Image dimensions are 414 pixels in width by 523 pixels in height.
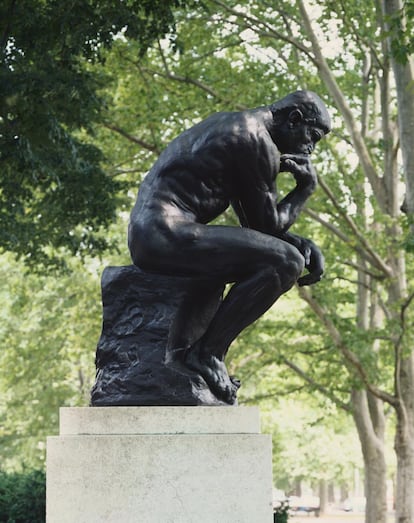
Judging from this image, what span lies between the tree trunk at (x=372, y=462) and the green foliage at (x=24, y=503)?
35.6ft

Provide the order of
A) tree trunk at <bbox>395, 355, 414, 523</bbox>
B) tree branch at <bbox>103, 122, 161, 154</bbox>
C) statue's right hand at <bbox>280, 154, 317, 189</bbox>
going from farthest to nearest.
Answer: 1. tree branch at <bbox>103, 122, 161, 154</bbox>
2. tree trunk at <bbox>395, 355, 414, 523</bbox>
3. statue's right hand at <bbox>280, 154, 317, 189</bbox>

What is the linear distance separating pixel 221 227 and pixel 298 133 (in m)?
0.78

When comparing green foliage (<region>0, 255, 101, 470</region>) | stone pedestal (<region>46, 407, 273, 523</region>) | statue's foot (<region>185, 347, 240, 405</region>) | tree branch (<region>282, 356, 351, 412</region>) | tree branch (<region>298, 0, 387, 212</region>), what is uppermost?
tree branch (<region>298, 0, 387, 212</region>)

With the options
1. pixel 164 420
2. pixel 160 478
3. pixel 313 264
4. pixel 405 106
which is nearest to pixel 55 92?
pixel 405 106

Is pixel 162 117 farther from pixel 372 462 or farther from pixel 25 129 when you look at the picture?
pixel 372 462

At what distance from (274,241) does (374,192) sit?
12336 mm

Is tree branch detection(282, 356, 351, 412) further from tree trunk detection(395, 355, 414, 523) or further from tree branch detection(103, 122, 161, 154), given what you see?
tree branch detection(103, 122, 161, 154)

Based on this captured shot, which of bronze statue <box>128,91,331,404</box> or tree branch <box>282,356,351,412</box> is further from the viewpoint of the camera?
tree branch <box>282,356,351,412</box>

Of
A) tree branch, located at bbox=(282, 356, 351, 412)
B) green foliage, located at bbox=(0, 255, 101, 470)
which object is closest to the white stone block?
tree branch, located at bbox=(282, 356, 351, 412)

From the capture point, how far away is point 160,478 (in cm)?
533

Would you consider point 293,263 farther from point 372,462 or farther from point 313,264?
point 372,462

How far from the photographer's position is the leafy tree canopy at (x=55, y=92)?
11.8 m

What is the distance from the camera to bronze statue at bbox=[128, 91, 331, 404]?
568 centimetres

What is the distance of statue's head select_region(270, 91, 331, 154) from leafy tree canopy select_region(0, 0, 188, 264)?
600 cm
